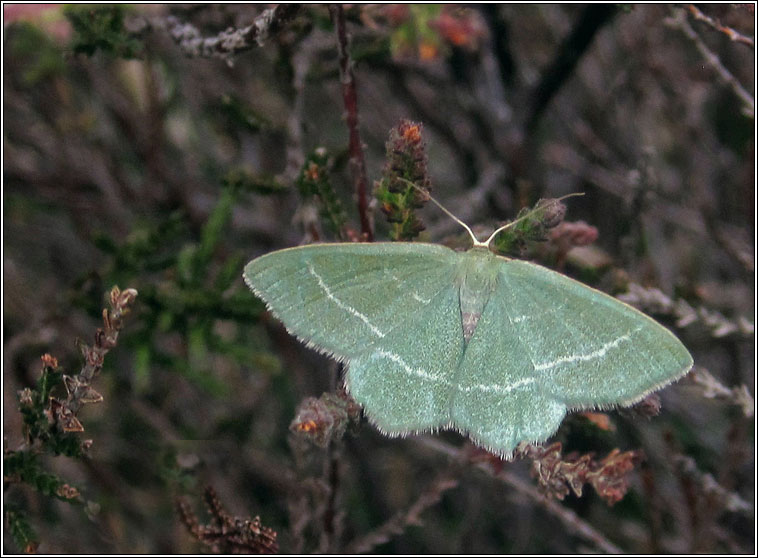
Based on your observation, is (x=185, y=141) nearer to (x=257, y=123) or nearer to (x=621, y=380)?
(x=257, y=123)

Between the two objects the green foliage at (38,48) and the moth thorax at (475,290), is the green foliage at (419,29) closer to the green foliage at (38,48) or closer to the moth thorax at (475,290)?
the moth thorax at (475,290)

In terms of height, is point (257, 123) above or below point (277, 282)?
above

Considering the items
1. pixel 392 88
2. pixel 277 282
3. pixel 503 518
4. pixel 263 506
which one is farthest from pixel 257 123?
pixel 503 518

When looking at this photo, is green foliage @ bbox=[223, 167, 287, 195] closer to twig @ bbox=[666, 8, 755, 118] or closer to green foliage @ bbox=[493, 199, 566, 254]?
green foliage @ bbox=[493, 199, 566, 254]

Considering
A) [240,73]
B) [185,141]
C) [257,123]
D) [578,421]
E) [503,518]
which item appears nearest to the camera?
[578,421]

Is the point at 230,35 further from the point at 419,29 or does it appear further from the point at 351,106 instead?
the point at 419,29

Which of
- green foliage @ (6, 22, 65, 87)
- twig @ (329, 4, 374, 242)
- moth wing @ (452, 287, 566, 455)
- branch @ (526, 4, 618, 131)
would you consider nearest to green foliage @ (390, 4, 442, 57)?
branch @ (526, 4, 618, 131)
